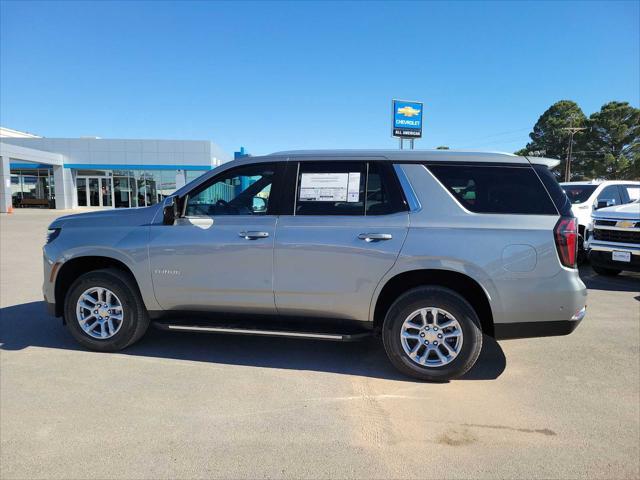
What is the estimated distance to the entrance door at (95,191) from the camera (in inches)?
1379

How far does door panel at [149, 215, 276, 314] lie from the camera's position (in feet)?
12.7

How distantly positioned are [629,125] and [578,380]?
55861 millimetres

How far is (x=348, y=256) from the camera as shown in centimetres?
370

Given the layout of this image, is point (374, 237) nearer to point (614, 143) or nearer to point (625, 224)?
point (625, 224)

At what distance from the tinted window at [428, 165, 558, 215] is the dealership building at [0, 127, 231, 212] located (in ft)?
102

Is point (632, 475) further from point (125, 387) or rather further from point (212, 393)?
point (125, 387)

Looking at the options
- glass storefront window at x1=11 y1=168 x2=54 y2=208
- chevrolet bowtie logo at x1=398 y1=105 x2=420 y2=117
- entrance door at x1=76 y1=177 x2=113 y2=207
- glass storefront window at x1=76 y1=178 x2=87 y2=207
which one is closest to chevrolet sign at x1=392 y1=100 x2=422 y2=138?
chevrolet bowtie logo at x1=398 y1=105 x2=420 y2=117

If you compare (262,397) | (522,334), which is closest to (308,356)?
(262,397)

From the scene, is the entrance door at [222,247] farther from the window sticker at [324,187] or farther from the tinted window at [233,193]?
the window sticker at [324,187]

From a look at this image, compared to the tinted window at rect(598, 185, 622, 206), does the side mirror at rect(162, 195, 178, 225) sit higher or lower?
lower

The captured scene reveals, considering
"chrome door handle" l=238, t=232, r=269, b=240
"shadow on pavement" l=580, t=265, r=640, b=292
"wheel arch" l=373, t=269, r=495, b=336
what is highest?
"chrome door handle" l=238, t=232, r=269, b=240

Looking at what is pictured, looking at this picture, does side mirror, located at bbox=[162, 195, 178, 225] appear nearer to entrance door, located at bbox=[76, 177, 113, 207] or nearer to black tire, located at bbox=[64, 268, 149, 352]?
black tire, located at bbox=[64, 268, 149, 352]

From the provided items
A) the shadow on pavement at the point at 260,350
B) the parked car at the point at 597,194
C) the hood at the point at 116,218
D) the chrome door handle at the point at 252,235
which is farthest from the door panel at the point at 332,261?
the parked car at the point at 597,194

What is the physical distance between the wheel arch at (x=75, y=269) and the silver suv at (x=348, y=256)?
4cm
